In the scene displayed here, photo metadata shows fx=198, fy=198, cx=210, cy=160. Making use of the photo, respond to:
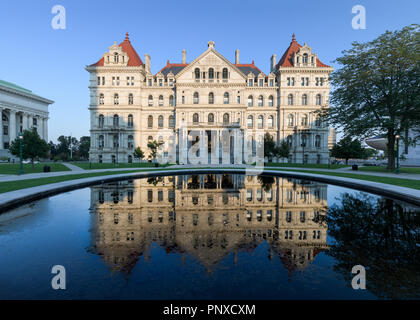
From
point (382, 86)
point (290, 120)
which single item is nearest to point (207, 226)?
point (382, 86)

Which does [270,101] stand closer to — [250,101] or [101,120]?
[250,101]

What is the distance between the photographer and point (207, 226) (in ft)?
23.8

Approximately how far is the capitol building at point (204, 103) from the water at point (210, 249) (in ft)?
110

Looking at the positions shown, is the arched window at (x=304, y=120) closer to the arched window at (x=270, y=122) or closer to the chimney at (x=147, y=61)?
the arched window at (x=270, y=122)

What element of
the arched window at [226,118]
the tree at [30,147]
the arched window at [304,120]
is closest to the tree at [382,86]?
the arched window at [304,120]

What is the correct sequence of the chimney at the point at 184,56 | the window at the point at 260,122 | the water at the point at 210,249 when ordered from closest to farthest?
the water at the point at 210,249 < the window at the point at 260,122 < the chimney at the point at 184,56

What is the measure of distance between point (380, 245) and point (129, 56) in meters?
54.4

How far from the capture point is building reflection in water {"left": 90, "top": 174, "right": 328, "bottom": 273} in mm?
5293

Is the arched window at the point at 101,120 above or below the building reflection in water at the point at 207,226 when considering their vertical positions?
above

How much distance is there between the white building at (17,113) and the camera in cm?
6112

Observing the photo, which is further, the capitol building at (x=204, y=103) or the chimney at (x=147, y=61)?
the chimney at (x=147, y=61)
